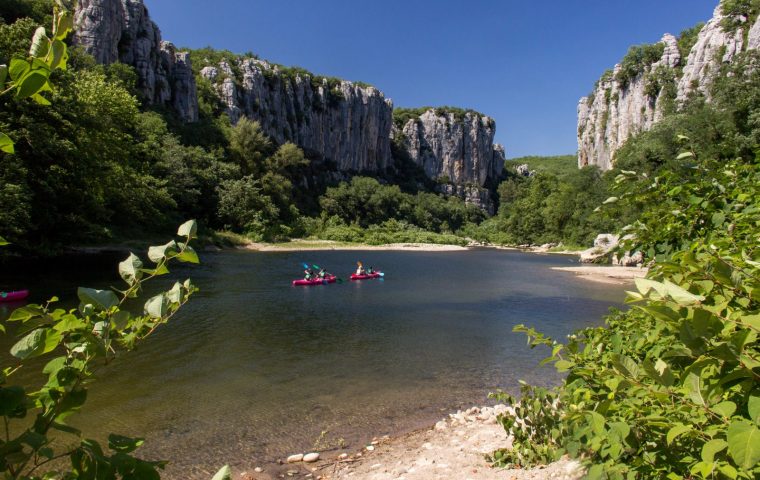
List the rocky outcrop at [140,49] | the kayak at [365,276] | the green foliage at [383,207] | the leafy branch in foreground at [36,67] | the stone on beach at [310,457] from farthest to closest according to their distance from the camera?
the green foliage at [383,207]
the rocky outcrop at [140,49]
the kayak at [365,276]
the stone on beach at [310,457]
the leafy branch in foreground at [36,67]

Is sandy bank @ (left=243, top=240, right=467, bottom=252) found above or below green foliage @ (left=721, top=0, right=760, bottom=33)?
below

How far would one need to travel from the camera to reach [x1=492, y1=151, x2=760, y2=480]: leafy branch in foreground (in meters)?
1.16

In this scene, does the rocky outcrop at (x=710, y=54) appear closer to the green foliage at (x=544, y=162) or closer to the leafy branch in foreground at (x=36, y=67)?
the leafy branch in foreground at (x=36, y=67)

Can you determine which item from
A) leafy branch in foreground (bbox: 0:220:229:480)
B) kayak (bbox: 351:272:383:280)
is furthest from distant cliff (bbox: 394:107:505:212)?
leafy branch in foreground (bbox: 0:220:229:480)

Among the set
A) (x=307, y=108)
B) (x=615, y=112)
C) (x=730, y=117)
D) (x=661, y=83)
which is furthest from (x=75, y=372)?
(x=307, y=108)

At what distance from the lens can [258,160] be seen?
237 feet

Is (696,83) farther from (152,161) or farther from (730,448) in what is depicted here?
(730,448)

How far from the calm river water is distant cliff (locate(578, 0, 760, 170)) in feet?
153

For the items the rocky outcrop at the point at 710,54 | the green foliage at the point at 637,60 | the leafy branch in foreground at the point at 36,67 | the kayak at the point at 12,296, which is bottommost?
the kayak at the point at 12,296

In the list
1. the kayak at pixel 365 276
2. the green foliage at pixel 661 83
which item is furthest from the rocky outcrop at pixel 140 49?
the green foliage at pixel 661 83

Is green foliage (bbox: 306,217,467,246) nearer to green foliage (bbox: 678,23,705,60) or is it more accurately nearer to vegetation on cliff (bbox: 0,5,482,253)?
vegetation on cliff (bbox: 0,5,482,253)

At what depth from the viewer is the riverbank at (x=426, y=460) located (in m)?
5.78

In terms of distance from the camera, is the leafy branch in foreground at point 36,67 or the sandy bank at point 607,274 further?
the sandy bank at point 607,274

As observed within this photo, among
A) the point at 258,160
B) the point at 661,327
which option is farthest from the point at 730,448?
the point at 258,160
